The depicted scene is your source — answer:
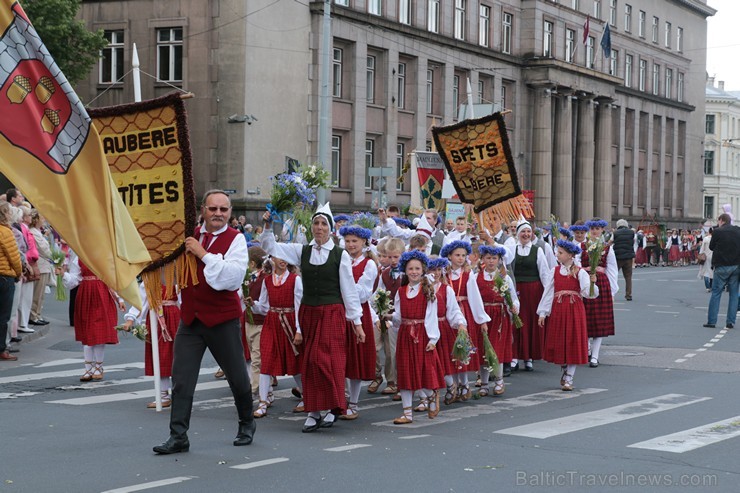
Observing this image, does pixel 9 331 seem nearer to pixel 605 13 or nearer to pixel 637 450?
pixel 637 450

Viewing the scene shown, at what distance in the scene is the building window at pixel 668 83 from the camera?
75.3m

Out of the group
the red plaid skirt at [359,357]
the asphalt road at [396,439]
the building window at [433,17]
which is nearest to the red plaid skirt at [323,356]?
the red plaid skirt at [359,357]

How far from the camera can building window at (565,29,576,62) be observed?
60000mm

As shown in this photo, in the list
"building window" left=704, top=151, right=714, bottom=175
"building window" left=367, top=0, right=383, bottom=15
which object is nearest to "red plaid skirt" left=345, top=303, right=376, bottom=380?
"building window" left=367, top=0, right=383, bottom=15

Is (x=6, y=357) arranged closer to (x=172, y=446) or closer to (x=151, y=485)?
(x=172, y=446)

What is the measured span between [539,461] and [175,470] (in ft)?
9.14

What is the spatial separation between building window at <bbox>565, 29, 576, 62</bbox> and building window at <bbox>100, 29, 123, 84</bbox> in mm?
27597

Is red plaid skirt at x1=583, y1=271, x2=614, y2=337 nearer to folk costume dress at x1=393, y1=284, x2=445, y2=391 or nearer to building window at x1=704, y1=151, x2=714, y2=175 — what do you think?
folk costume dress at x1=393, y1=284, x2=445, y2=391

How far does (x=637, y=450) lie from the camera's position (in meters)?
9.52

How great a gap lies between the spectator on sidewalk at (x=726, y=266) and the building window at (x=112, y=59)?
24.3 metres

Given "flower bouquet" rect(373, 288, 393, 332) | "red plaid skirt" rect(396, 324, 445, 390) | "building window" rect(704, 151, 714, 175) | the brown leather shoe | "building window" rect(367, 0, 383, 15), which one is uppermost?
"building window" rect(367, 0, 383, 15)

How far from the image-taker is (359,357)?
37.2 ft

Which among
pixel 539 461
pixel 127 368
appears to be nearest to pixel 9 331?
pixel 127 368

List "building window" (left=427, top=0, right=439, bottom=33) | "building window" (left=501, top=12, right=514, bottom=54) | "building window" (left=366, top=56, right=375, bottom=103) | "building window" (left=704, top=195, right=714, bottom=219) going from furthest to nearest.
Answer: "building window" (left=704, top=195, right=714, bottom=219)
"building window" (left=501, top=12, right=514, bottom=54)
"building window" (left=427, top=0, right=439, bottom=33)
"building window" (left=366, top=56, right=375, bottom=103)
